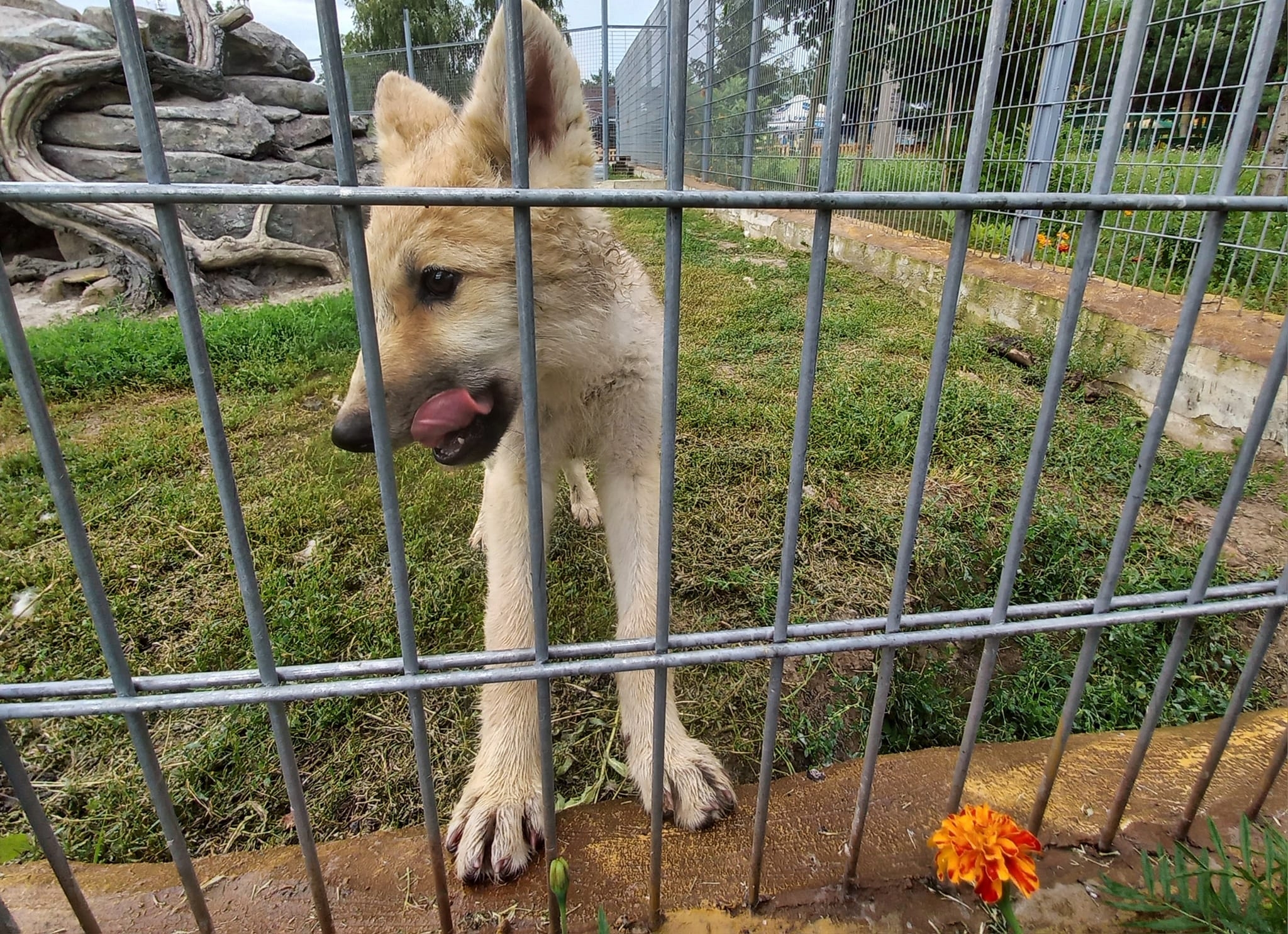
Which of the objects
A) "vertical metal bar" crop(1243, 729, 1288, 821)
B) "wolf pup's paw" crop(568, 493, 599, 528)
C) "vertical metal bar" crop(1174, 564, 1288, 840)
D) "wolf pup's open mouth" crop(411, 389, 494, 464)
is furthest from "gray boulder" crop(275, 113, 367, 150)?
"vertical metal bar" crop(1243, 729, 1288, 821)

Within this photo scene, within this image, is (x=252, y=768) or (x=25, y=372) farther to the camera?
(x=252, y=768)

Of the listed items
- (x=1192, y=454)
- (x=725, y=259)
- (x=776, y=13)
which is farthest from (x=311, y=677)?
(x=776, y=13)

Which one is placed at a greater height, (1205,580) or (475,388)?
(475,388)

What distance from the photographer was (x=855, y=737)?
2232 millimetres

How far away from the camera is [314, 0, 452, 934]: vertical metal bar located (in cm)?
97

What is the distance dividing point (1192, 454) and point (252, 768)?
435 centimetres

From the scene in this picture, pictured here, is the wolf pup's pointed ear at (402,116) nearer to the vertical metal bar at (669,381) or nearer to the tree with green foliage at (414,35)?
the vertical metal bar at (669,381)

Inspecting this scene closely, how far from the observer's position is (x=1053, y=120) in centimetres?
558

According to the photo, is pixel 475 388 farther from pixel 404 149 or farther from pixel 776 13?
pixel 776 13

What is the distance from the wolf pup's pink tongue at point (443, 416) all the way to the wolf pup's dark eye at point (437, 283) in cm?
27

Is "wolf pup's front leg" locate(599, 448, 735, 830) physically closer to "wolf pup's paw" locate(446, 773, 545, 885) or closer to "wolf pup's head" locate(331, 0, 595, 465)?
"wolf pup's paw" locate(446, 773, 545, 885)

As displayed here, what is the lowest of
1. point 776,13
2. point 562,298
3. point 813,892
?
point 813,892

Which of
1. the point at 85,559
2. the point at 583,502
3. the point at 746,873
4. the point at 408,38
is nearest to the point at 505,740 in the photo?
the point at 746,873

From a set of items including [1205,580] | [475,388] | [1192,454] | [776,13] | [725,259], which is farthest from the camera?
[776,13]
